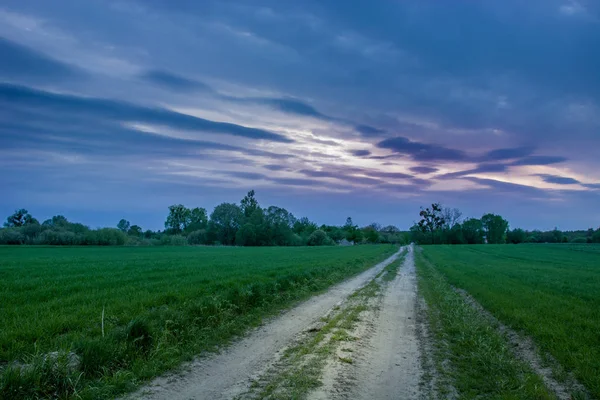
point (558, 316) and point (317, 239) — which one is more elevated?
point (317, 239)

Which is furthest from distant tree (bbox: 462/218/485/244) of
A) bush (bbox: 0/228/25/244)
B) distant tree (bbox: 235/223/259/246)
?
bush (bbox: 0/228/25/244)

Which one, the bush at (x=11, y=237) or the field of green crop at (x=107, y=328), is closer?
the field of green crop at (x=107, y=328)

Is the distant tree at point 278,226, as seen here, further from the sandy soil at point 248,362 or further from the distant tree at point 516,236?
the sandy soil at point 248,362

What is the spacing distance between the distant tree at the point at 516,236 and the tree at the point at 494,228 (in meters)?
11.2

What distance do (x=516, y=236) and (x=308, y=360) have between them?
203 m

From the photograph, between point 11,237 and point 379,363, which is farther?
point 11,237

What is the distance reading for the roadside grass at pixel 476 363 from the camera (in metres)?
6.61

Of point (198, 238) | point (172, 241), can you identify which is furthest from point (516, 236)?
point (172, 241)

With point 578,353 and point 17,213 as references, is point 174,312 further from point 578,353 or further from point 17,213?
point 17,213

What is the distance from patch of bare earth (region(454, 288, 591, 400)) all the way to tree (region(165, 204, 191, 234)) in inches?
7463

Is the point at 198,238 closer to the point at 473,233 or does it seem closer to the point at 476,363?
the point at 473,233

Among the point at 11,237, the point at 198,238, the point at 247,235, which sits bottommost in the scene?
the point at 198,238

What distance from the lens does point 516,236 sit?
598 ft

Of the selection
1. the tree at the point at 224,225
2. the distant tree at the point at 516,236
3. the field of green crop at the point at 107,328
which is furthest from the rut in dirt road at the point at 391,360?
the distant tree at the point at 516,236
